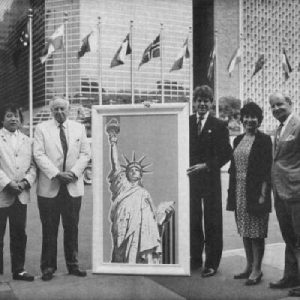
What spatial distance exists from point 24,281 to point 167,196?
1.66 meters

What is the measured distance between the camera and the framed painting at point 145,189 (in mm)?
3869

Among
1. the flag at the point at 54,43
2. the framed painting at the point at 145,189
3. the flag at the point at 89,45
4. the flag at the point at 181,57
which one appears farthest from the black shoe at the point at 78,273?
the flag at the point at 181,57

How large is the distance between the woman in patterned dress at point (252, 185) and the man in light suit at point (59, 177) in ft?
4.77

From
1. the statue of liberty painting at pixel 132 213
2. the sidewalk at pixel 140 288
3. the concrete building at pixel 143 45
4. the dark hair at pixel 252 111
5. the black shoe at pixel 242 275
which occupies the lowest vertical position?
the sidewalk at pixel 140 288

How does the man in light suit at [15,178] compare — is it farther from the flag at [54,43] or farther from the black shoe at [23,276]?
the flag at [54,43]

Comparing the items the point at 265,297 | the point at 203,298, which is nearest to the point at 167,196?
the point at 203,298

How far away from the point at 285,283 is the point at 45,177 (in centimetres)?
239

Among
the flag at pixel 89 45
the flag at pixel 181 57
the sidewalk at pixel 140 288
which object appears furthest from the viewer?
the flag at pixel 181 57

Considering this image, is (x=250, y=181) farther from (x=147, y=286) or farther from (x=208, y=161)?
(x=147, y=286)

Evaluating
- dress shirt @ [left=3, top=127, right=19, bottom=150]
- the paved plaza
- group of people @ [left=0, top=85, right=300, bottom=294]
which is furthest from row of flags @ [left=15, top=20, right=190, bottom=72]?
the paved plaza

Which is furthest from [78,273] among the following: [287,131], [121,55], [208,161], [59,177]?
[121,55]

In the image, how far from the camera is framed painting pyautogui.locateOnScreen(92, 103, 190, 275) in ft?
12.7

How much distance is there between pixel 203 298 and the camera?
3.94 meters

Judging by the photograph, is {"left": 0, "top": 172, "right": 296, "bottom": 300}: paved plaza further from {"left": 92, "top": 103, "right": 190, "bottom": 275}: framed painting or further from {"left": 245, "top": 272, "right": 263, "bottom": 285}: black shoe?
{"left": 92, "top": 103, "right": 190, "bottom": 275}: framed painting
